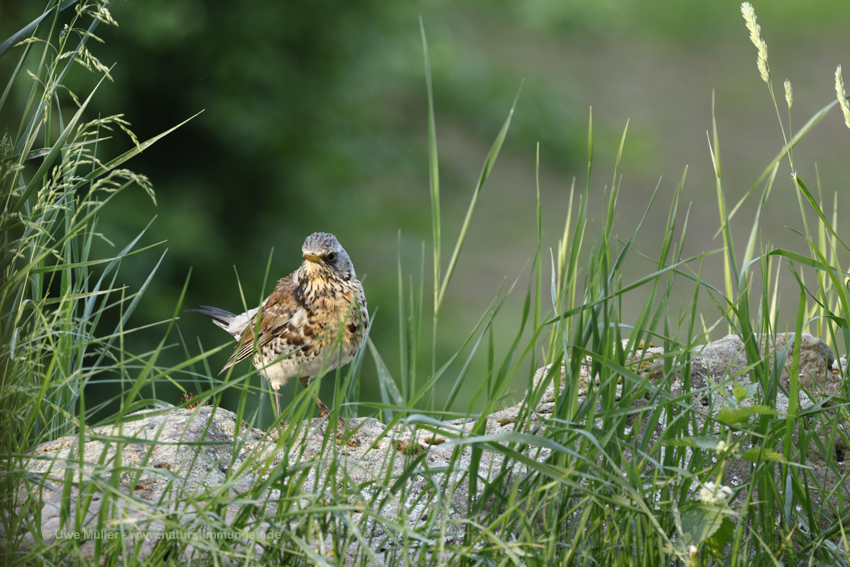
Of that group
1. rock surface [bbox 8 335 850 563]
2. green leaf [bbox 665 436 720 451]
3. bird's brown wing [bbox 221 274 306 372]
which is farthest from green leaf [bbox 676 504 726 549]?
bird's brown wing [bbox 221 274 306 372]

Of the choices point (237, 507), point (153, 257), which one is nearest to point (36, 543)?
point (237, 507)

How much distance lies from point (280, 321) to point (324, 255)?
0.36 m

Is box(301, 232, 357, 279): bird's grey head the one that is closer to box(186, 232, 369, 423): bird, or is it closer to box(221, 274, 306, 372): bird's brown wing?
box(186, 232, 369, 423): bird

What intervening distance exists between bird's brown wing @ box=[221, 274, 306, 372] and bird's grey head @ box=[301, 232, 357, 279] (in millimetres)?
165

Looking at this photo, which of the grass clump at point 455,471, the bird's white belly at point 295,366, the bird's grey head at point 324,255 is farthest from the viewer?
the bird's grey head at point 324,255

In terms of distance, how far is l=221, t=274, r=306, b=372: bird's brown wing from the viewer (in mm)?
3031

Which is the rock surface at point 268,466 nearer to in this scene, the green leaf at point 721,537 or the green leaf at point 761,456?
the green leaf at point 761,456

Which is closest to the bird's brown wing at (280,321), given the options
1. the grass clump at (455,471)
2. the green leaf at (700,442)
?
the grass clump at (455,471)

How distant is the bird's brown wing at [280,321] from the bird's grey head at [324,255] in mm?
165

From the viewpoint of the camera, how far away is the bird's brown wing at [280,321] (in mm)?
3031

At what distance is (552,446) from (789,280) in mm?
9771

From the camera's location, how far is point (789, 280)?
32.1 ft

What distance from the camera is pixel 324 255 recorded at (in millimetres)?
3035

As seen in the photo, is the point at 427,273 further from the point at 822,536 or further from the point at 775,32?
the point at 775,32
